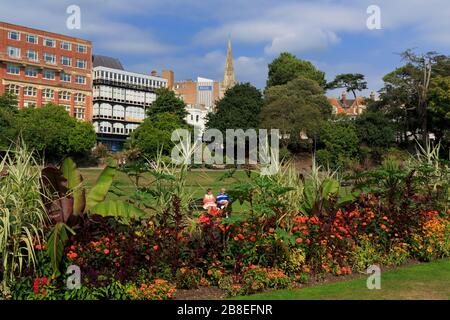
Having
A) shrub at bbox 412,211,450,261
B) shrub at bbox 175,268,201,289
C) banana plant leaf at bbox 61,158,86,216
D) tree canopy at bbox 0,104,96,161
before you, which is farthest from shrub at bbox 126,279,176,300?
tree canopy at bbox 0,104,96,161

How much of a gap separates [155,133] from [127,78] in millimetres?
28951

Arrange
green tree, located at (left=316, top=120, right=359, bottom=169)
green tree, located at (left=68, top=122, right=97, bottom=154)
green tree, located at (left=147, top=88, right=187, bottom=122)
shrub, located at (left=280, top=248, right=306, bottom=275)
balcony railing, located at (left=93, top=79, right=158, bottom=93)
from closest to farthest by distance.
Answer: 1. shrub, located at (left=280, top=248, right=306, bottom=275)
2. green tree, located at (left=316, top=120, right=359, bottom=169)
3. green tree, located at (left=68, top=122, right=97, bottom=154)
4. green tree, located at (left=147, top=88, right=187, bottom=122)
5. balcony railing, located at (left=93, top=79, right=158, bottom=93)

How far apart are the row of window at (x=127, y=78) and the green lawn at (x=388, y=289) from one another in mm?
87558

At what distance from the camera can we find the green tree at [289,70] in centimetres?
8581

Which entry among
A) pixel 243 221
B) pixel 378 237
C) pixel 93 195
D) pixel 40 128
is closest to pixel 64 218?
pixel 93 195

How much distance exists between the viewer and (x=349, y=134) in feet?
215

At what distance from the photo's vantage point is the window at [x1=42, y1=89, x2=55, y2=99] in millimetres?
80444

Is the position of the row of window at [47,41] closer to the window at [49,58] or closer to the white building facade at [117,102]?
the window at [49,58]

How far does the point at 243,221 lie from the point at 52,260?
11.5 feet

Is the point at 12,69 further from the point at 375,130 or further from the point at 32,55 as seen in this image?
the point at 375,130

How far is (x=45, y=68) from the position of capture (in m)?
80.1

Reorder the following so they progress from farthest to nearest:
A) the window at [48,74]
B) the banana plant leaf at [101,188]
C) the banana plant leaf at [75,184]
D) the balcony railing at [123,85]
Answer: the balcony railing at [123,85], the window at [48,74], the banana plant leaf at [101,188], the banana plant leaf at [75,184]

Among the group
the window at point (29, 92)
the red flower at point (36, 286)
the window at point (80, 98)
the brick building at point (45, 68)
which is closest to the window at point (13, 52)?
the brick building at point (45, 68)

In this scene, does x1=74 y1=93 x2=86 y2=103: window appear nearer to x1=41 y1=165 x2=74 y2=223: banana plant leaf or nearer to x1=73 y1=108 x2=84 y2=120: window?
x1=73 y1=108 x2=84 y2=120: window
